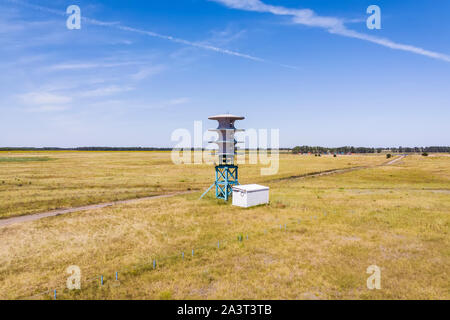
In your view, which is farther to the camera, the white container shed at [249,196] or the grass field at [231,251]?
the white container shed at [249,196]

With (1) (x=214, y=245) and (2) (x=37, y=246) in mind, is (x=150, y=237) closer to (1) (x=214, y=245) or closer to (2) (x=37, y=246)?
(1) (x=214, y=245)

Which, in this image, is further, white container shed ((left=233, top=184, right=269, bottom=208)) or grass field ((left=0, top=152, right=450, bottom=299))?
white container shed ((left=233, top=184, right=269, bottom=208))

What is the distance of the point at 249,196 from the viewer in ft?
115

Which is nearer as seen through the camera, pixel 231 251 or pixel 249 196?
pixel 231 251

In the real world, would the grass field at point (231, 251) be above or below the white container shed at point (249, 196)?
below

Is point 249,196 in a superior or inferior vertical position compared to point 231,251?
superior

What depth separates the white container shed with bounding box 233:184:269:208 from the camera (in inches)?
1380

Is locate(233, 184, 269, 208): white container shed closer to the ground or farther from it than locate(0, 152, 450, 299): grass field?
farther from it

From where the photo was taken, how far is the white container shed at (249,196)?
35.1 m

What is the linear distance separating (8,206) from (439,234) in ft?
169
